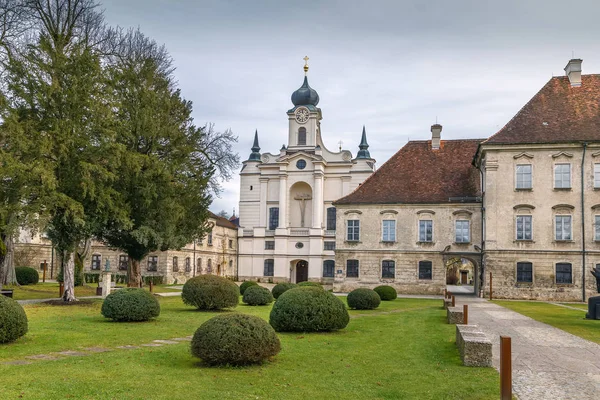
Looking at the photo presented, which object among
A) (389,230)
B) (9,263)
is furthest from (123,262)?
(389,230)

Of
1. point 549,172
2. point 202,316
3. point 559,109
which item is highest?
point 559,109

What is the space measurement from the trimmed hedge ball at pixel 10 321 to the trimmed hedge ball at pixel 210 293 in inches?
403

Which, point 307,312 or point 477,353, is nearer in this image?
point 477,353

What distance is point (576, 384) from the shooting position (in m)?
9.99

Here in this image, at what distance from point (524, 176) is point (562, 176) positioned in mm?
2187

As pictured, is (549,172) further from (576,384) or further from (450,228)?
(576,384)

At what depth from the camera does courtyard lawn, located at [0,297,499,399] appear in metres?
8.88

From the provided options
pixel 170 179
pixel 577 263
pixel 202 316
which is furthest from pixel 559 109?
pixel 202 316

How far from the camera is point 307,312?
16000 mm

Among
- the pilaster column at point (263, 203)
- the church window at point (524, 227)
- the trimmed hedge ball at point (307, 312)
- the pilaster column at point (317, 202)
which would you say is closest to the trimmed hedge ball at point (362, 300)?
the trimmed hedge ball at point (307, 312)

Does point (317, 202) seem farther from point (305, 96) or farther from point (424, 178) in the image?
point (424, 178)

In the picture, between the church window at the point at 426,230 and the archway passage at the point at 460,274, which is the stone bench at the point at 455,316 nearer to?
the church window at the point at 426,230

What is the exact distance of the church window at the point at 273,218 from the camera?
201ft

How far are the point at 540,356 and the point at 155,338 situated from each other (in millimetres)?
9503
